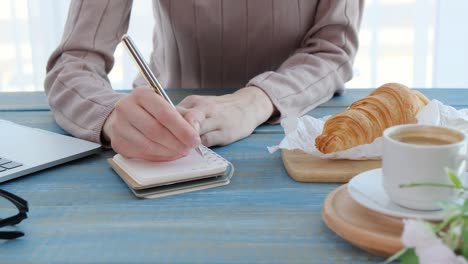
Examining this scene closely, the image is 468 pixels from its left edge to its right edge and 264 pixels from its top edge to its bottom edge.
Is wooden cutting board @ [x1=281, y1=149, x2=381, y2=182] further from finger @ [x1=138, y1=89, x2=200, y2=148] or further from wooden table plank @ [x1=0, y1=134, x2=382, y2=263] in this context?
finger @ [x1=138, y1=89, x2=200, y2=148]

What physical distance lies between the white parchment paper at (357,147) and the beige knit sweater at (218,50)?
0.10m

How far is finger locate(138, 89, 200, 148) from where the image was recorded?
2.33 ft

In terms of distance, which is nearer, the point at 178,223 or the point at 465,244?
the point at 465,244

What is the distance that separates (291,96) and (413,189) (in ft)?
1.49

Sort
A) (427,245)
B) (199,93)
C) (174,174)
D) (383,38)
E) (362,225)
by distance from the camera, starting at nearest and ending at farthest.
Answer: (427,245) → (362,225) → (174,174) → (199,93) → (383,38)

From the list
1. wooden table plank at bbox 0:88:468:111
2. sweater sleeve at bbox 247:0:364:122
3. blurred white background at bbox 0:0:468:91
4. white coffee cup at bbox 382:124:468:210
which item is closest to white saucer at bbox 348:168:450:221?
white coffee cup at bbox 382:124:468:210

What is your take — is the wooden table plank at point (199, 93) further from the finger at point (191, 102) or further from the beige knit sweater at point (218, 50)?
the finger at point (191, 102)

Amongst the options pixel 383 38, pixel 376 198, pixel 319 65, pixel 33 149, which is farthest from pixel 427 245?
pixel 383 38

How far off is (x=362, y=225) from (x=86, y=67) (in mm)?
615

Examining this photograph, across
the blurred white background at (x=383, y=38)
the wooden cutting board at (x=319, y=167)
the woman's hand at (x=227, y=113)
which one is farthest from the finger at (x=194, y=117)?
the blurred white background at (x=383, y=38)

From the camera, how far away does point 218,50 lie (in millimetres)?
1227

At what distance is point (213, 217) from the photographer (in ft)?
1.98

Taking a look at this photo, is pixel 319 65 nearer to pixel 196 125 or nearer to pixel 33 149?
pixel 196 125

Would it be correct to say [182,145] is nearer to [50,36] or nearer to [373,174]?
[373,174]
